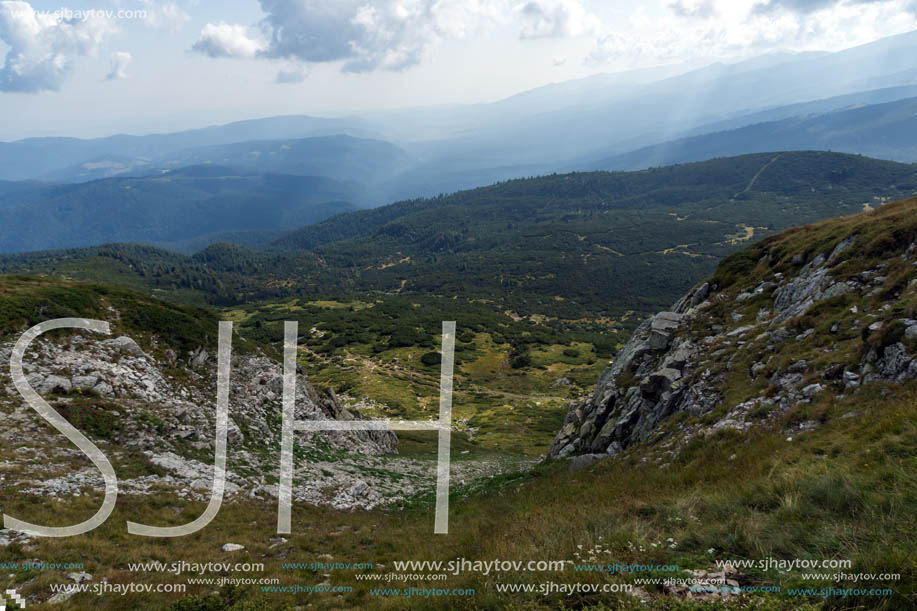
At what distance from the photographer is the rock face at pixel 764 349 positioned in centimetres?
1148

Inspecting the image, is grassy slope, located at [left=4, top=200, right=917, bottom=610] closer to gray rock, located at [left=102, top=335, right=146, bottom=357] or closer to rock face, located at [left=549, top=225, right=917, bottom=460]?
rock face, located at [left=549, top=225, right=917, bottom=460]

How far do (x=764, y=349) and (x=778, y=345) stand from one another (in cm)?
43

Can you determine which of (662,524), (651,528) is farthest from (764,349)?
(651,528)

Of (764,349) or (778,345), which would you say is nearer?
(778,345)

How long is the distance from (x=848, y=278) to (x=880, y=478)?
516 inches

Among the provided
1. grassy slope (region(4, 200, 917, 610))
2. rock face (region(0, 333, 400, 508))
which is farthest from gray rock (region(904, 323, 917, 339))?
rock face (region(0, 333, 400, 508))

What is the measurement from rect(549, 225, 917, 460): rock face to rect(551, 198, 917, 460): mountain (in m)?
0.05

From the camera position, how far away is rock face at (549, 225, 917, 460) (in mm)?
11477

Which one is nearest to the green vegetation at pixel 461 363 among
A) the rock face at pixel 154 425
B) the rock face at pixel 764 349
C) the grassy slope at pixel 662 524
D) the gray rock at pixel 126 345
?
the rock face at pixel 154 425

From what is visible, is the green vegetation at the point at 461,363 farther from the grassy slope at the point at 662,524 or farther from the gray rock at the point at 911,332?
the gray rock at the point at 911,332

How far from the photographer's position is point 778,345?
48.4 feet

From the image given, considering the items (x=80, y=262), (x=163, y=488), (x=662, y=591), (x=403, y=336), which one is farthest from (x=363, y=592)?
(x=80, y=262)

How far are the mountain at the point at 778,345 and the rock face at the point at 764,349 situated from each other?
0.15 ft

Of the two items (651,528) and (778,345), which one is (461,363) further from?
(651,528)
